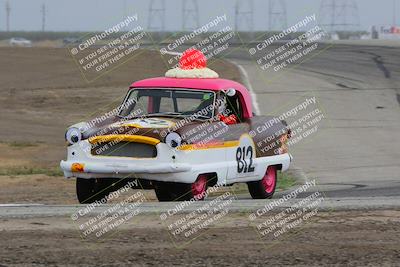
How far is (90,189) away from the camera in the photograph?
1171cm


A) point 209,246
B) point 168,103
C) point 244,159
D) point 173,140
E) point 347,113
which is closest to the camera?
point 209,246

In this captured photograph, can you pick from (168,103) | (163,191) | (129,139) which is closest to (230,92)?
(168,103)

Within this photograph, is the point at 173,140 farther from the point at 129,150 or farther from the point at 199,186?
the point at 199,186

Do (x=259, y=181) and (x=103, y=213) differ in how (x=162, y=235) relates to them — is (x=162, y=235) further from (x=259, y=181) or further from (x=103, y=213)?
(x=259, y=181)

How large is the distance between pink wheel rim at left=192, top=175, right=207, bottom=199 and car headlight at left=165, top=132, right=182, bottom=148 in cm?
66

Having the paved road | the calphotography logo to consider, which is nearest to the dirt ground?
the calphotography logo

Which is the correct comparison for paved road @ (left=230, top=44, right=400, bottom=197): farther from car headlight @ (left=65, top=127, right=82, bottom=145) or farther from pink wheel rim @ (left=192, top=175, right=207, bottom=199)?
car headlight @ (left=65, top=127, right=82, bottom=145)

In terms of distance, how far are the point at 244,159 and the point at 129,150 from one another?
1714 millimetres

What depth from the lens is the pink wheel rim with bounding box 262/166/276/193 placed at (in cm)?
1291

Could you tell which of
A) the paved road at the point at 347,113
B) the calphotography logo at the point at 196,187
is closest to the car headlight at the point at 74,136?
the calphotography logo at the point at 196,187

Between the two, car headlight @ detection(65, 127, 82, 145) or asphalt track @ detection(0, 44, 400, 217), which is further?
car headlight @ detection(65, 127, 82, 145)

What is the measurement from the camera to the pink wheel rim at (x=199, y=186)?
1134cm

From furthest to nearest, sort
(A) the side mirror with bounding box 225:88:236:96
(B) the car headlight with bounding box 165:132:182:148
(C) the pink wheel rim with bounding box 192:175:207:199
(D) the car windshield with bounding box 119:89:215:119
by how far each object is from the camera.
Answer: (A) the side mirror with bounding box 225:88:236:96, (D) the car windshield with bounding box 119:89:215:119, (C) the pink wheel rim with bounding box 192:175:207:199, (B) the car headlight with bounding box 165:132:182:148

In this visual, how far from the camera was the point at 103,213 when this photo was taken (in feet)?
30.5
